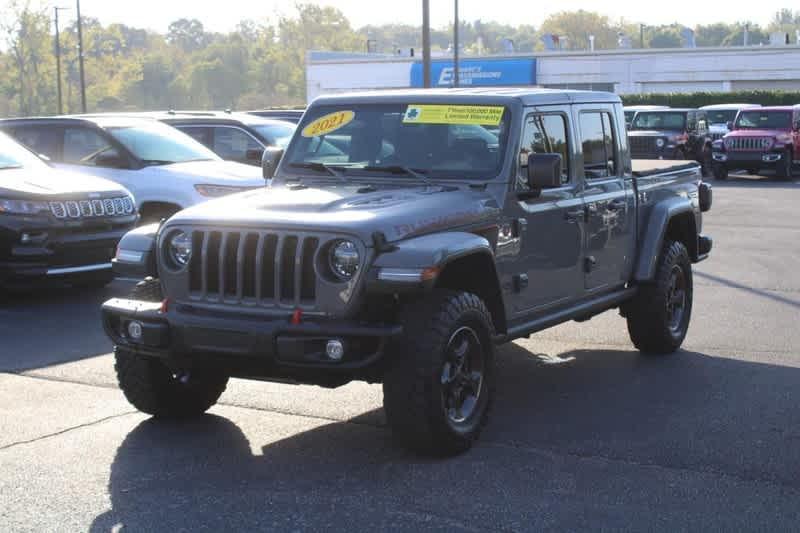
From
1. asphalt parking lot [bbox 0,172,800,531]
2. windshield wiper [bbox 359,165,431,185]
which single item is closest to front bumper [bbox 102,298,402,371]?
asphalt parking lot [bbox 0,172,800,531]

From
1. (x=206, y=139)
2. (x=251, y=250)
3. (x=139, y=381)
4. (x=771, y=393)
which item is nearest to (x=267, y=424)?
(x=139, y=381)

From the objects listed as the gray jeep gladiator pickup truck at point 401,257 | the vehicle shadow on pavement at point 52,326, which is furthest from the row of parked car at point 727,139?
the gray jeep gladiator pickup truck at point 401,257

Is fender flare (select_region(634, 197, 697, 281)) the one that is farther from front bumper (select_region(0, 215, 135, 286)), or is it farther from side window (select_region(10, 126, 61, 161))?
side window (select_region(10, 126, 61, 161))

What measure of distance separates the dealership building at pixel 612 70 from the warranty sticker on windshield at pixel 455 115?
2384 inches

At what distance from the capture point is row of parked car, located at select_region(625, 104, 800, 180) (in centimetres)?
2977

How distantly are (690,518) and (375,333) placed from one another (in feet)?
5.32

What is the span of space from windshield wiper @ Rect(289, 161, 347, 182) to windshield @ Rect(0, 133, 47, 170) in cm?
526

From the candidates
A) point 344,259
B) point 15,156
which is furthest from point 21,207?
point 344,259

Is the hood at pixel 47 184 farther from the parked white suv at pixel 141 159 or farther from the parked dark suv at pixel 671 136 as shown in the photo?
the parked dark suv at pixel 671 136

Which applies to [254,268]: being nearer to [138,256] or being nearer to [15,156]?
[138,256]

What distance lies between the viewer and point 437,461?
606 centimetres

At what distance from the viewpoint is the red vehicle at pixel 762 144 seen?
97.3 ft

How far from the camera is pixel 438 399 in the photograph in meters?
5.91

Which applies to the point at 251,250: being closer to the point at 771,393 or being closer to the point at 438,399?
the point at 438,399
